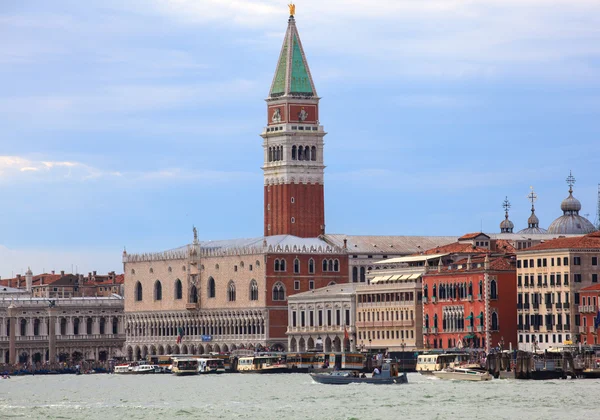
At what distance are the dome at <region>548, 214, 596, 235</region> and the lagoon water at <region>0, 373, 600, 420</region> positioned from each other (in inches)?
1572

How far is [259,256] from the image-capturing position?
610 ft

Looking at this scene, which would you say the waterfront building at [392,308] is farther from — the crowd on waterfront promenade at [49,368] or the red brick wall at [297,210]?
the crowd on waterfront promenade at [49,368]

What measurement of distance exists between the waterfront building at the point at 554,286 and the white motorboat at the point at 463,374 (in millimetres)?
10502

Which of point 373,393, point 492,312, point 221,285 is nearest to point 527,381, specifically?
point 373,393

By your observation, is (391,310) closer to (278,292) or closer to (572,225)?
(278,292)

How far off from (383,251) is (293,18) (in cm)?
2358

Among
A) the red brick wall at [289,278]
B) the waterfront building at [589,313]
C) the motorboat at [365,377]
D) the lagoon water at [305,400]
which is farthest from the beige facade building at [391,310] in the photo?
the motorboat at [365,377]

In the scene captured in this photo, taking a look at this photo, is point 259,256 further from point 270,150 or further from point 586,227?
point 586,227

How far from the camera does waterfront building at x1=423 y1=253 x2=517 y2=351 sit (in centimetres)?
15338

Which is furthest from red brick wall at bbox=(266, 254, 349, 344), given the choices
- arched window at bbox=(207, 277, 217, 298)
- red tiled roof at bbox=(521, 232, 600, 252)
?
red tiled roof at bbox=(521, 232, 600, 252)

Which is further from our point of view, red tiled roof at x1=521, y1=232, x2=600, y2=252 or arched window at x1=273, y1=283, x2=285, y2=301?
arched window at x1=273, y1=283, x2=285, y2=301

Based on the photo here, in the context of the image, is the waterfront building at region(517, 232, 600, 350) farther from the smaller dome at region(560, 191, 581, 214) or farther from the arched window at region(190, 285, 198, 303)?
the arched window at region(190, 285, 198, 303)

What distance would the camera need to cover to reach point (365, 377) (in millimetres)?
127125

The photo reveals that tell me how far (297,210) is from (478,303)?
42.4 meters
